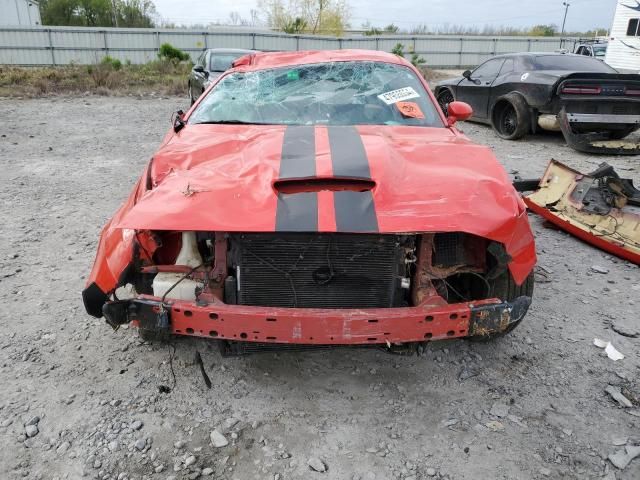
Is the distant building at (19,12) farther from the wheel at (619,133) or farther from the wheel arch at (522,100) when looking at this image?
the wheel at (619,133)

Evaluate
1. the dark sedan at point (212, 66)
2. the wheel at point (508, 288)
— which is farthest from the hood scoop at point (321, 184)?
the dark sedan at point (212, 66)

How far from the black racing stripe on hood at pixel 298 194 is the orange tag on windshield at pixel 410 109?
2.88ft

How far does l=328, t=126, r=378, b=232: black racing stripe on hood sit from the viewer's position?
2.10 metres

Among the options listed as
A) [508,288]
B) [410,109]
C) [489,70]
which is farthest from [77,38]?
[508,288]

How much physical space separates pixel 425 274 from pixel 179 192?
1222 mm

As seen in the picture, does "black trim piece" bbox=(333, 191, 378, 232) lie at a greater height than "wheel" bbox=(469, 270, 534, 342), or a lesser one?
greater

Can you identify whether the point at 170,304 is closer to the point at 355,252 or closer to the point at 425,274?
the point at 355,252

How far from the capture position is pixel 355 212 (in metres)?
2.15

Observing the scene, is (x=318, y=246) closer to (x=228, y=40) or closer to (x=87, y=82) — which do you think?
(x=87, y=82)

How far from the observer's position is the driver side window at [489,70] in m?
Answer: 8.94

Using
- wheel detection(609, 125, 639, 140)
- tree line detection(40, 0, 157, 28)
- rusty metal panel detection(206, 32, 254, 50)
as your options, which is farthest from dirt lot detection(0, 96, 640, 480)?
tree line detection(40, 0, 157, 28)

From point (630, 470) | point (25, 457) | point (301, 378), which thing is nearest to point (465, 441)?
point (630, 470)

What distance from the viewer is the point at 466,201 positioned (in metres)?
2.26

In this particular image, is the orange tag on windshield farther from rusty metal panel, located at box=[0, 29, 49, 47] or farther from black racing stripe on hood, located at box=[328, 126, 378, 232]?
rusty metal panel, located at box=[0, 29, 49, 47]
